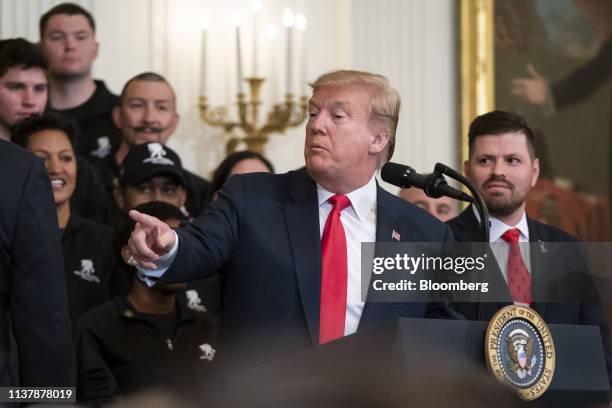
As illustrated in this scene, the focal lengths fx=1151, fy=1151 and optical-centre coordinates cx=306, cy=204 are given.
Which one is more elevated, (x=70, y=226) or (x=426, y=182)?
(x=426, y=182)

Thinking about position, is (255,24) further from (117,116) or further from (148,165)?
(148,165)

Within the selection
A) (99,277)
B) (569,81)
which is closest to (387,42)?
(569,81)

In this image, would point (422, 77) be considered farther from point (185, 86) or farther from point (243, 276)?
point (243, 276)

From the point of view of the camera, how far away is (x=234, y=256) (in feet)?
10.4

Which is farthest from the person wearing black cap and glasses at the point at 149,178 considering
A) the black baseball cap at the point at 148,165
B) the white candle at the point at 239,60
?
the white candle at the point at 239,60

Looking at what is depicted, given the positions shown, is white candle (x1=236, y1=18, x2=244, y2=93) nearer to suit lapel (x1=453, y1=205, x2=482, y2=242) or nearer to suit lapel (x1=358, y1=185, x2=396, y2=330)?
suit lapel (x1=453, y1=205, x2=482, y2=242)

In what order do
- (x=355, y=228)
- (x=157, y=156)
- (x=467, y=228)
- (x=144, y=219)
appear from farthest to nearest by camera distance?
(x=157, y=156), (x=467, y=228), (x=355, y=228), (x=144, y=219)

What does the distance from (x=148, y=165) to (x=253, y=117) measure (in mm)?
2037

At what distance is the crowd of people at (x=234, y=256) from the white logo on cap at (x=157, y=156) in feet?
1.25

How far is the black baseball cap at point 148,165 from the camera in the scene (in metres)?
4.80

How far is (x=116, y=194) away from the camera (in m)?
4.97

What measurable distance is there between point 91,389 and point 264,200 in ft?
2.48

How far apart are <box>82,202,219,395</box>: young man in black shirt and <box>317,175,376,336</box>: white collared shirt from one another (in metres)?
0.85

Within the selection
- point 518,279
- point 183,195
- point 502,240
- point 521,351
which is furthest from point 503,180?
point 521,351
